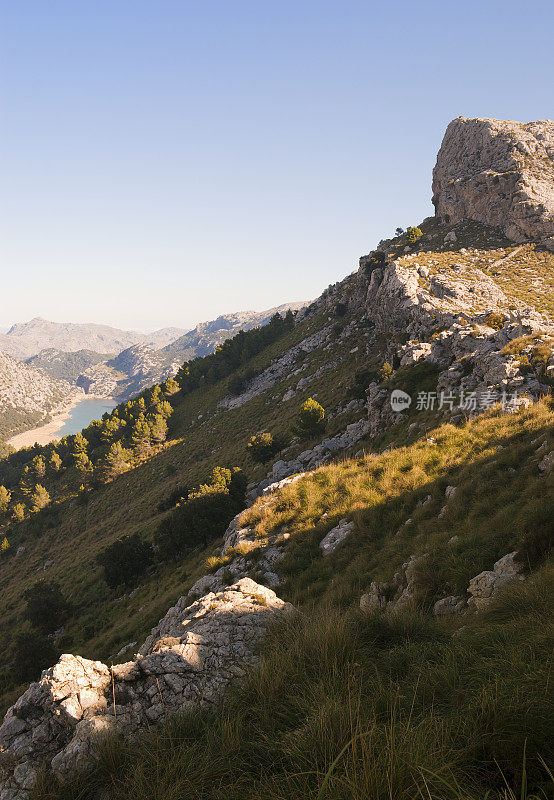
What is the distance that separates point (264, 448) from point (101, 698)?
34077 mm

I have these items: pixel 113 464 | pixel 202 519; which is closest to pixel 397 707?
pixel 202 519

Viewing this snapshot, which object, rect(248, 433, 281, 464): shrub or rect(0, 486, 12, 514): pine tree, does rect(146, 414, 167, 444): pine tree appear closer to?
rect(0, 486, 12, 514): pine tree

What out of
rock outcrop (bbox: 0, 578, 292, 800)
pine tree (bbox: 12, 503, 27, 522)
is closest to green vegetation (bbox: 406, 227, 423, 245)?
rock outcrop (bbox: 0, 578, 292, 800)

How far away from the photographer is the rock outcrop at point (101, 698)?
13.0 feet

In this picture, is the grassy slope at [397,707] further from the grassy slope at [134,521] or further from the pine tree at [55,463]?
the pine tree at [55,463]

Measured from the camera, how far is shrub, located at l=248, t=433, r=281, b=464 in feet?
128

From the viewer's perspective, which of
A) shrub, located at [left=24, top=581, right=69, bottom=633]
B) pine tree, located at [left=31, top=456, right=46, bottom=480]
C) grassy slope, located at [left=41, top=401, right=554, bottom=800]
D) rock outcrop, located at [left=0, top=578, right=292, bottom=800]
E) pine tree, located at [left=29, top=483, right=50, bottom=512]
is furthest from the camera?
pine tree, located at [left=31, top=456, right=46, bottom=480]

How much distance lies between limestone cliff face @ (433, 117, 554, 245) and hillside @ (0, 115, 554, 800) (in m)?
35.7

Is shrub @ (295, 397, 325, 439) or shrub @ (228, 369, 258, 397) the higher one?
shrub @ (228, 369, 258, 397)

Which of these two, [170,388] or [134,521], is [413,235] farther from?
[134,521]

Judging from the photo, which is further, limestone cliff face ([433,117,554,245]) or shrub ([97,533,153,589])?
limestone cliff face ([433,117,554,245])

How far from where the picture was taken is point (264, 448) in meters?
38.9

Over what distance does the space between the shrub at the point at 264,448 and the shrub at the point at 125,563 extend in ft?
48.9

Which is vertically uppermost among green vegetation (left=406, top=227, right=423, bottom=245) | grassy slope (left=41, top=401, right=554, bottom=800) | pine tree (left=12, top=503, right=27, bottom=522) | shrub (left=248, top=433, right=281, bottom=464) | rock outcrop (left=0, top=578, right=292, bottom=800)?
green vegetation (left=406, top=227, right=423, bottom=245)
